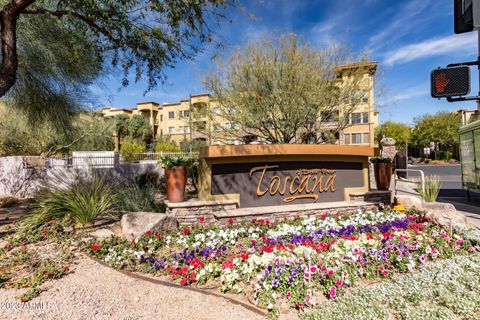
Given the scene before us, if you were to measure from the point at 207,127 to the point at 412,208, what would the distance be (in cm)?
828

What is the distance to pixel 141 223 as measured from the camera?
5.03m

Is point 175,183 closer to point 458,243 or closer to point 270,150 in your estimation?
point 270,150

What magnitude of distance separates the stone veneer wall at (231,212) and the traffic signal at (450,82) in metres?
4.15

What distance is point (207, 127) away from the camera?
11.7 meters

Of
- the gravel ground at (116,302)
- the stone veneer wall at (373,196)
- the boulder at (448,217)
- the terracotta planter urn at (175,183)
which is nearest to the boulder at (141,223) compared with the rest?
the terracotta planter urn at (175,183)

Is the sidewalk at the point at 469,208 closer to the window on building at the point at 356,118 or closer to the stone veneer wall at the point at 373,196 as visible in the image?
the stone veneer wall at the point at 373,196

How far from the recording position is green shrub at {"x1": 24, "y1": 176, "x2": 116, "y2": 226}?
18.1ft

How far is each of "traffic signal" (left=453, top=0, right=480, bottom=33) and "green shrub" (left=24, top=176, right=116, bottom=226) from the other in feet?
21.6

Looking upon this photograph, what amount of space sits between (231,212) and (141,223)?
1.90m

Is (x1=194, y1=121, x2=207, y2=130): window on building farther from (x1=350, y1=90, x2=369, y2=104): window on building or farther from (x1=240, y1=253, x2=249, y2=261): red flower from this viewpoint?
(x1=240, y1=253, x2=249, y2=261): red flower

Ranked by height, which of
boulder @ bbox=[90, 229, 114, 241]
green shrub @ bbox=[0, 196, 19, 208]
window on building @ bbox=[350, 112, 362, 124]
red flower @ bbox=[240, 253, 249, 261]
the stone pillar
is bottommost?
red flower @ bbox=[240, 253, 249, 261]

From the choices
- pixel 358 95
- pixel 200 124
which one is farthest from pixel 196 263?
pixel 358 95

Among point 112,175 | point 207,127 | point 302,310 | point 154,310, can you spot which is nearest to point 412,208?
point 302,310

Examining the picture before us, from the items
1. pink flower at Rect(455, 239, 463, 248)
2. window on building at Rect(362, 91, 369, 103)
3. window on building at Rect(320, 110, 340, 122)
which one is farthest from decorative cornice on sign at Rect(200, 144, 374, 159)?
window on building at Rect(362, 91, 369, 103)
